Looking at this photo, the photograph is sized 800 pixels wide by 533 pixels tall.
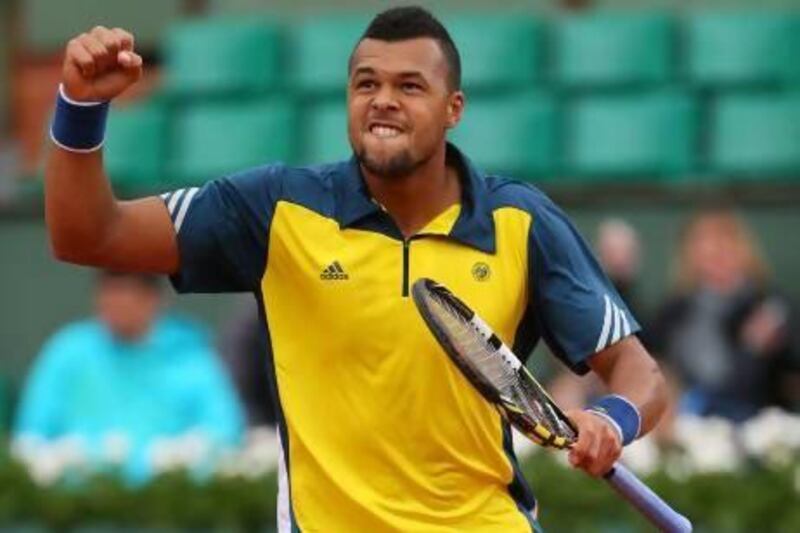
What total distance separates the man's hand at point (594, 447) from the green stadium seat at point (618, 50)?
26.0 ft

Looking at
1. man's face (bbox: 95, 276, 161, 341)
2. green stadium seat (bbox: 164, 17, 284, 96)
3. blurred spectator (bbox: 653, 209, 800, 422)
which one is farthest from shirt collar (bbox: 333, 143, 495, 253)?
green stadium seat (bbox: 164, 17, 284, 96)

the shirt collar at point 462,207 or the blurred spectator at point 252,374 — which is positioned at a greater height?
the shirt collar at point 462,207

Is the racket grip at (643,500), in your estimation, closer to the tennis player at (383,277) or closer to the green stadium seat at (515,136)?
the tennis player at (383,277)

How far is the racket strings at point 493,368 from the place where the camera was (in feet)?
20.6

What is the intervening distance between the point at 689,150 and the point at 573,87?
0.68 metres

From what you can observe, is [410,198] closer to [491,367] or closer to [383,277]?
[383,277]

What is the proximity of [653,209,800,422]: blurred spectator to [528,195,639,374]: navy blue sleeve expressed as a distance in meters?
5.48

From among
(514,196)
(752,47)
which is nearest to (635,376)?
(514,196)

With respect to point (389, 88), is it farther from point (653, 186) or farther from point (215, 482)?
point (653, 186)

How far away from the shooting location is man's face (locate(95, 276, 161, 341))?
38.7 ft

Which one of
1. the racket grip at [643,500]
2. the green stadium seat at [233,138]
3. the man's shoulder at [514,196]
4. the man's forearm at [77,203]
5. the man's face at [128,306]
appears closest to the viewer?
the man's forearm at [77,203]

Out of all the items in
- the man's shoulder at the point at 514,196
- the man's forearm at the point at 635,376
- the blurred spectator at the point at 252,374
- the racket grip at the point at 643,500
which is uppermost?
the man's shoulder at the point at 514,196

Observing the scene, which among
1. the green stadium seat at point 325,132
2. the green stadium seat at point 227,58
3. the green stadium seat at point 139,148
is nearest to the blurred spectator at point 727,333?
the green stadium seat at point 325,132

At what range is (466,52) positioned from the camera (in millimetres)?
14445
